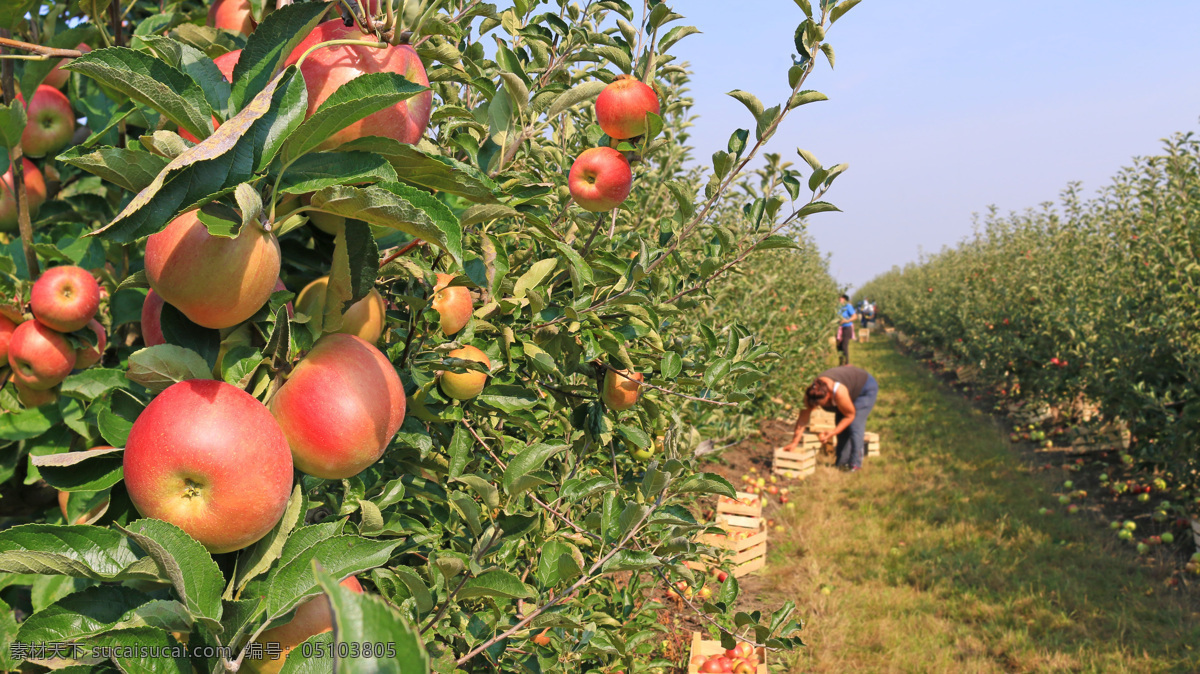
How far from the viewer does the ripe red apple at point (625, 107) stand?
58.9 inches

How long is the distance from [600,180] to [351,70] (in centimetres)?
75

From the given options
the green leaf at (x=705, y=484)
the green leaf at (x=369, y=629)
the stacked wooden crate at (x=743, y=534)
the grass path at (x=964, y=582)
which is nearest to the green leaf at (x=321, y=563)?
the green leaf at (x=369, y=629)

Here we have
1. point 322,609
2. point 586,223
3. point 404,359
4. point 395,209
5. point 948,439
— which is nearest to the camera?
point 395,209

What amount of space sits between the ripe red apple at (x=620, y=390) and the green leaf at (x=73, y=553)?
41.3 inches

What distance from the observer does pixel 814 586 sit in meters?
5.09

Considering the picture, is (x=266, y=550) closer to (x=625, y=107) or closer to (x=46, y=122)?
(x=625, y=107)

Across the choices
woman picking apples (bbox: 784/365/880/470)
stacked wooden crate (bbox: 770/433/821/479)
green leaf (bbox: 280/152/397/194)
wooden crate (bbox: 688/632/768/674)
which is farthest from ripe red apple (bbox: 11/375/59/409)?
woman picking apples (bbox: 784/365/880/470)

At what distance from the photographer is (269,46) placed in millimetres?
737

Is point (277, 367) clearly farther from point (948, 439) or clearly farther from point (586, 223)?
point (948, 439)

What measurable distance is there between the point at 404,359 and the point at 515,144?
53cm

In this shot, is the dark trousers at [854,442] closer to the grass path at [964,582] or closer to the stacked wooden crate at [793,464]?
the grass path at [964,582]

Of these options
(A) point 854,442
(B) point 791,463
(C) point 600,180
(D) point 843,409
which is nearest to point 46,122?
(C) point 600,180

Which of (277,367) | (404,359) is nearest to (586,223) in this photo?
(404,359)

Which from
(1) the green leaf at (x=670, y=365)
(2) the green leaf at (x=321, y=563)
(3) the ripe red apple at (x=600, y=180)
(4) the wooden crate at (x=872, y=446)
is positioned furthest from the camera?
(4) the wooden crate at (x=872, y=446)
